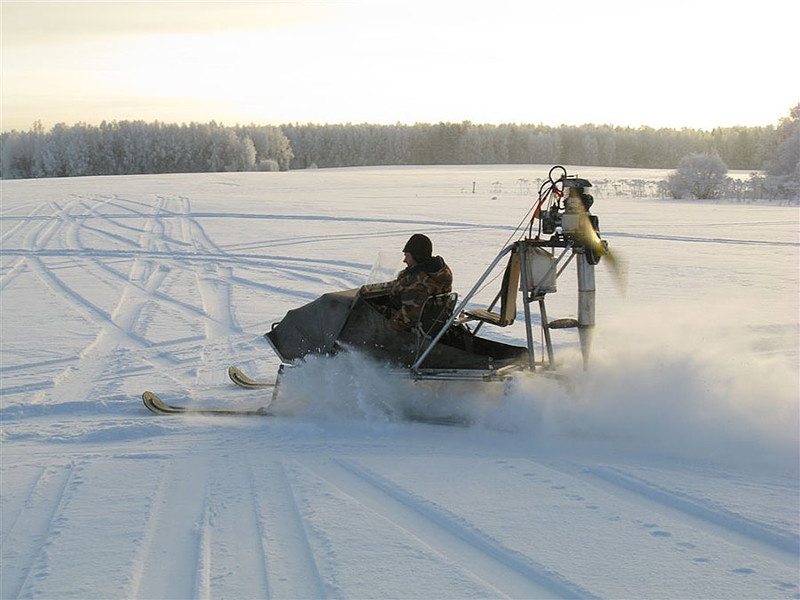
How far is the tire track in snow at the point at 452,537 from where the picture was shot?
361cm

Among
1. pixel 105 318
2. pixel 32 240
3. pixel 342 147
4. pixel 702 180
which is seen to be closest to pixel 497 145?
pixel 342 147

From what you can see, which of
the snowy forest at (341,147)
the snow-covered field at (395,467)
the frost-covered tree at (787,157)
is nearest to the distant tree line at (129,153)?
the snowy forest at (341,147)

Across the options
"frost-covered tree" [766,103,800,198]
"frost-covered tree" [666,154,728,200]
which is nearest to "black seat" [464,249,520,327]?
"frost-covered tree" [666,154,728,200]

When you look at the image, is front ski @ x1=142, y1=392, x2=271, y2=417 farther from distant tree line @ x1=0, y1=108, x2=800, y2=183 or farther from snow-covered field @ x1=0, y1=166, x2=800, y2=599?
distant tree line @ x1=0, y1=108, x2=800, y2=183

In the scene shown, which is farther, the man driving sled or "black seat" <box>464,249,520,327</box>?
the man driving sled

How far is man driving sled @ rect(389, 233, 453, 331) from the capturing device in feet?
21.1

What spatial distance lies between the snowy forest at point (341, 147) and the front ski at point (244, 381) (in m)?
76.9

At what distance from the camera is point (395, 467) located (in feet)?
17.1

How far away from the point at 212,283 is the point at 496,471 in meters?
8.80

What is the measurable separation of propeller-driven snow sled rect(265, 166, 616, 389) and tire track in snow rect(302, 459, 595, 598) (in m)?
1.32

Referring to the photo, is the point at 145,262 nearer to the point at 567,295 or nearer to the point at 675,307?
the point at 567,295

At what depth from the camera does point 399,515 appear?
4414 millimetres

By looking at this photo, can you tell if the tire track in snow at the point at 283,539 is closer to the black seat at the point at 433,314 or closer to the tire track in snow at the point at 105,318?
the black seat at the point at 433,314

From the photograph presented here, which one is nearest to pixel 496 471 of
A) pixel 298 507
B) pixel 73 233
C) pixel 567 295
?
pixel 298 507
